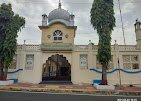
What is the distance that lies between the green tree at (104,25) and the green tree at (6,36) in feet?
34.9

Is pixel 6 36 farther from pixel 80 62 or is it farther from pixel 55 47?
pixel 80 62

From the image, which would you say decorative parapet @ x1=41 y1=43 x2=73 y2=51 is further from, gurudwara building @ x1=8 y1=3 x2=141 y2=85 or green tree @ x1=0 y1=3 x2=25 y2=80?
green tree @ x1=0 y1=3 x2=25 y2=80

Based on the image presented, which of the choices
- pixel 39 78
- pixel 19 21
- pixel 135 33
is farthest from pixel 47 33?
pixel 135 33

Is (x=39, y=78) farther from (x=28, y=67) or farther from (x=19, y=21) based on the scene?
(x=19, y=21)

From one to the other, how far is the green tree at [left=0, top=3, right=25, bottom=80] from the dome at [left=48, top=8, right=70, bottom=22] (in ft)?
28.1

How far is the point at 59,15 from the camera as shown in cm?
2991

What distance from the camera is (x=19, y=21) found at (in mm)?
23766

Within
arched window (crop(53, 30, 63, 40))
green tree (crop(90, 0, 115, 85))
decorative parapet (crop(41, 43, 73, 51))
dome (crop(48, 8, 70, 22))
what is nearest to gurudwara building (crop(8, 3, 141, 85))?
decorative parapet (crop(41, 43, 73, 51))

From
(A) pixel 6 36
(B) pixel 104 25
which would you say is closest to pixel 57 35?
(A) pixel 6 36

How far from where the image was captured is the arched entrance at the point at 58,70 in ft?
88.6

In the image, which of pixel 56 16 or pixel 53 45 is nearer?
pixel 53 45

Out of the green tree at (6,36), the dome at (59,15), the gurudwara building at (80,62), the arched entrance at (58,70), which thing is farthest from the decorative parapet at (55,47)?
the dome at (59,15)

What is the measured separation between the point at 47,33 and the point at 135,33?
13960 millimetres

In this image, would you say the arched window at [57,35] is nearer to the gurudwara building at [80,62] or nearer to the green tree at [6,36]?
the gurudwara building at [80,62]
